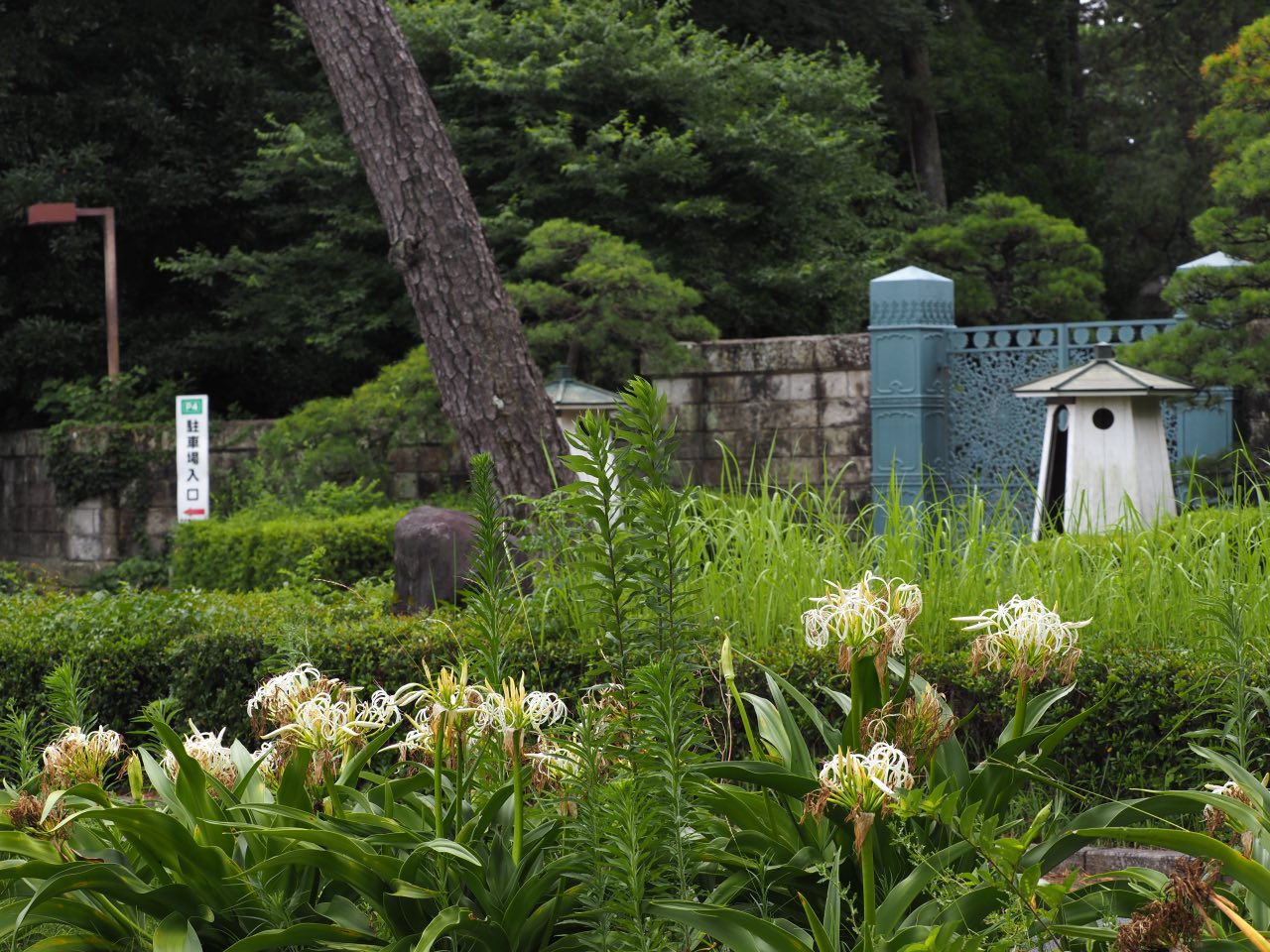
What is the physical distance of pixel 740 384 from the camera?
10.7 m

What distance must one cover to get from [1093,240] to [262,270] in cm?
1207

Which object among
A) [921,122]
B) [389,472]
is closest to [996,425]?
[389,472]

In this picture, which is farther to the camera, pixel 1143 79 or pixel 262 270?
pixel 1143 79

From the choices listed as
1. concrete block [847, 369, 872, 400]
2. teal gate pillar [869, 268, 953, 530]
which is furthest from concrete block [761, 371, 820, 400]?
teal gate pillar [869, 268, 953, 530]

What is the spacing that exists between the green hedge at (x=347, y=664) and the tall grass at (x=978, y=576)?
0.13 metres

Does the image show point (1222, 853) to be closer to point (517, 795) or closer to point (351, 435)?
point (517, 795)

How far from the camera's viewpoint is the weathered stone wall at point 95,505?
11.5m

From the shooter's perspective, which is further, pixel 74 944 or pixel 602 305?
pixel 602 305

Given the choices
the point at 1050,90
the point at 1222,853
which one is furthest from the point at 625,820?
the point at 1050,90

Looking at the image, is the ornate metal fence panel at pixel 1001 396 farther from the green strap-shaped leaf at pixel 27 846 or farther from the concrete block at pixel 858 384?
the green strap-shaped leaf at pixel 27 846

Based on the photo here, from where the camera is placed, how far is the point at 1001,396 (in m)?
9.62

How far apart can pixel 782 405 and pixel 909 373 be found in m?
1.21

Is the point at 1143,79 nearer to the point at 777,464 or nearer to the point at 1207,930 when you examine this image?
the point at 777,464

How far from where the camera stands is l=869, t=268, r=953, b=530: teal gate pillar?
31.7ft
